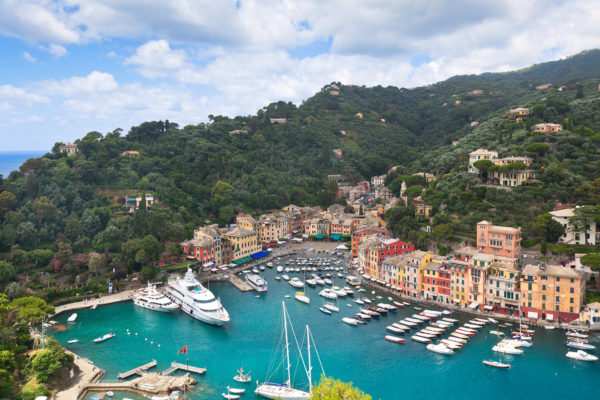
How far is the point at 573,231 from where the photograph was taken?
145 feet

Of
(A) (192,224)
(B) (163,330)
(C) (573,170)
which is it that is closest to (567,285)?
(C) (573,170)

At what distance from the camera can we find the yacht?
4216 cm

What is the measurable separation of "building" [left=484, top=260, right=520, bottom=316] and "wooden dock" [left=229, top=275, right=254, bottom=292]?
2526 centimetres

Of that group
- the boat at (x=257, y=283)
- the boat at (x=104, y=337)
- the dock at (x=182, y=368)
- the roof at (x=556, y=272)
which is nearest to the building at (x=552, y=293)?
the roof at (x=556, y=272)

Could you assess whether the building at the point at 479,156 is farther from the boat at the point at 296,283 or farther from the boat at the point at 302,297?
the boat at the point at 302,297

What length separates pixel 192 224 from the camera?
204ft

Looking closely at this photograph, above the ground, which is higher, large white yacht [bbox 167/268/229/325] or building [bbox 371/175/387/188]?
building [bbox 371/175/387/188]

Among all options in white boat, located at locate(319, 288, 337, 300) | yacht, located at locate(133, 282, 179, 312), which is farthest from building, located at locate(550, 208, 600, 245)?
yacht, located at locate(133, 282, 179, 312)

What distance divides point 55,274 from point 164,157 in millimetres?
39606

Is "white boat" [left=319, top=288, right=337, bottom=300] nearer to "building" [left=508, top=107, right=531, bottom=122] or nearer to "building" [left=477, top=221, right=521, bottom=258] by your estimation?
"building" [left=477, top=221, right=521, bottom=258]

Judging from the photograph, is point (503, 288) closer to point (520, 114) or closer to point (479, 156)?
point (479, 156)

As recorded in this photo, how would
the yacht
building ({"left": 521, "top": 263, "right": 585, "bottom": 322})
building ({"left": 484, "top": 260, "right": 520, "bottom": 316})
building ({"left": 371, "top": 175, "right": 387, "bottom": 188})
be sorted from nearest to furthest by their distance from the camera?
building ({"left": 521, "top": 263, "right": 585, "bottom": 322}) → building ({"left": 484, "top": 260, "right": 520, "bottom": 316}) → the yacht → building ({"left": 371, "top": 175, "right": 387, "bottom": 188})

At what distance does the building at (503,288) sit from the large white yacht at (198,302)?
2472 cm

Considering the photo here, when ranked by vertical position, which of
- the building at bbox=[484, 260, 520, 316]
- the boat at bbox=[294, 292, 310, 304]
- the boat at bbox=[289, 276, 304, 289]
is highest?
the building at bbox=[484, 260, 520, 316]
